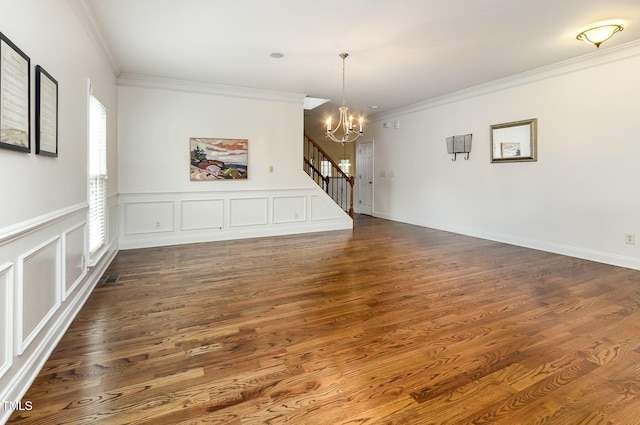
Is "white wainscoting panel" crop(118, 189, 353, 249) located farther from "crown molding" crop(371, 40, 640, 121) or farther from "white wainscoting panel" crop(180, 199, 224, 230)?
"crown molding" crop(371, 40, 640, 121)

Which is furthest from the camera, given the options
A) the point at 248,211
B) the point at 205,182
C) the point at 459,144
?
the point at 459,144

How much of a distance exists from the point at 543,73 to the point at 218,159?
5.31 metres

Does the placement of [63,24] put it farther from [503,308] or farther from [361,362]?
[503,308]

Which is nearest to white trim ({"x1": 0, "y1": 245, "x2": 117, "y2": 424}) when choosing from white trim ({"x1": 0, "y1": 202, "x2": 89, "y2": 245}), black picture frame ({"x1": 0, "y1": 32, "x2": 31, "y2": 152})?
white trim ({"x1": 0, "y1": 202, "x2": 89, "y2": 245})

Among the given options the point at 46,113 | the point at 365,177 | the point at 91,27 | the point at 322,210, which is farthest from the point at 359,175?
the point at 46,113

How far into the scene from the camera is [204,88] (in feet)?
18.5

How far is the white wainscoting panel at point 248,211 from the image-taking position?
6051 millimetres

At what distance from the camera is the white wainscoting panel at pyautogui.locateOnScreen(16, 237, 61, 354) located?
1.77m

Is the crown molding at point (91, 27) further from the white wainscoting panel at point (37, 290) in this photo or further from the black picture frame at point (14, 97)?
the white wainscoting panel at point (37, 290)

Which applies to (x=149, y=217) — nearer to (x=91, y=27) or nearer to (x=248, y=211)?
(x=248, y=211)

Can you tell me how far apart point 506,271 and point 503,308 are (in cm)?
131

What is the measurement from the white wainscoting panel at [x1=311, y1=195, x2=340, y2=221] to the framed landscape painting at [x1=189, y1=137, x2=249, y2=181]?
1510mm

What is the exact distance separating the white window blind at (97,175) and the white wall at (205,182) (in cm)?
120

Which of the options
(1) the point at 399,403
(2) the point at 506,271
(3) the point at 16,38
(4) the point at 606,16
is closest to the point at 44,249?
(3) the point at 16,38
